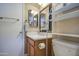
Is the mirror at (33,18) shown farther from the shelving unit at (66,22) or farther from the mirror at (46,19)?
the shelving unit at (66,22)

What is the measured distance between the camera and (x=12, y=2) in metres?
1.23

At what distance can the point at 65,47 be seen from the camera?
1217 mm

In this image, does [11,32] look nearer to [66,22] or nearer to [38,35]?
[38,35]

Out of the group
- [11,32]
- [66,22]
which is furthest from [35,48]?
[66,22]

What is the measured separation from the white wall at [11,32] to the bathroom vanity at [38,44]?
0.09 meters

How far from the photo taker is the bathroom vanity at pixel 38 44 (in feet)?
4.09

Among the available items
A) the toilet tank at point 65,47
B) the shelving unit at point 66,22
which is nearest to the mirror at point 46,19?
the shelving unit at point 66,22

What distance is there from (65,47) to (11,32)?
23.8 inches

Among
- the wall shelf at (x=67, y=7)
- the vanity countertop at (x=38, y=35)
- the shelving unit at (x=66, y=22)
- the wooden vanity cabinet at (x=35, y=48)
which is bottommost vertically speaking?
the wooden vanity cabinet at (x=35, y=48)

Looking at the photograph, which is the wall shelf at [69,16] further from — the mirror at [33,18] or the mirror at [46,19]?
the mirror at [33,18]

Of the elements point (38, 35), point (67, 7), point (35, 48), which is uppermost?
point (67, 7)

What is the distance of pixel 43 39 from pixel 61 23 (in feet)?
0.86

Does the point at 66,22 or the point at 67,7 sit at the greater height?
the point at 67,7

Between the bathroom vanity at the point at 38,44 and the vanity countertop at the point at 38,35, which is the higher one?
the vanity countertop at the point at 38,35
